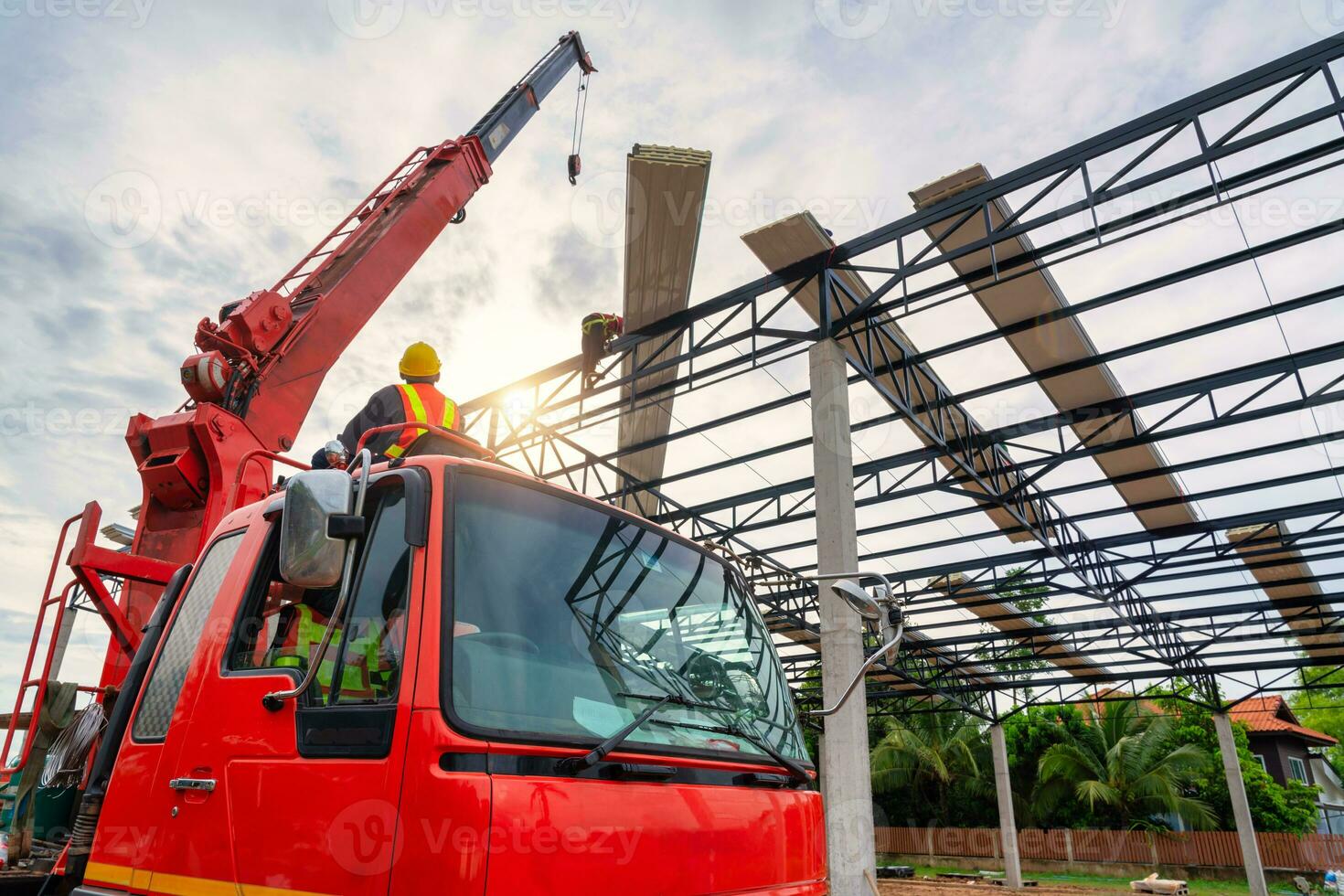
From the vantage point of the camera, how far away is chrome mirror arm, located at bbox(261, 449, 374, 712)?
2.24 meters

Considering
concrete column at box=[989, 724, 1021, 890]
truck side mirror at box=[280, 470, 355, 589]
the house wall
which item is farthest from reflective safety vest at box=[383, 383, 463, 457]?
the house wall

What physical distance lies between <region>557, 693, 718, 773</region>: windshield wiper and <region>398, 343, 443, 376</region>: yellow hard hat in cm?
241

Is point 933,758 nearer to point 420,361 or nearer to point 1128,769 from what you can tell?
point 1128,769

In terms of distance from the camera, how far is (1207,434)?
1197cm

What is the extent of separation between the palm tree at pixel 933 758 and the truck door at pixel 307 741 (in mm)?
33087

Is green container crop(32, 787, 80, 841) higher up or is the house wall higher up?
the house wall

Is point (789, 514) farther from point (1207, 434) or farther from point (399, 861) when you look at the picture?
point (399, 861)

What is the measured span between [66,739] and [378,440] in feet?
6.74

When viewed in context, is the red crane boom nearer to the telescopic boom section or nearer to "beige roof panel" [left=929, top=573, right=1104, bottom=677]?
the telescopic boom section

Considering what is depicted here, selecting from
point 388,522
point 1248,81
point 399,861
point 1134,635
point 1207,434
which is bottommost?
point 399,861

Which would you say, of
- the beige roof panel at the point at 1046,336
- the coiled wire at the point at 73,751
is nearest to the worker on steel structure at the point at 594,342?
the beige roof panel at the point at 1046,336

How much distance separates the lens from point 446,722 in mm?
2049

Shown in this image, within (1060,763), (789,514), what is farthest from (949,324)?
(1060,763)

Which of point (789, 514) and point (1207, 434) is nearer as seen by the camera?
point (1207, 434)
